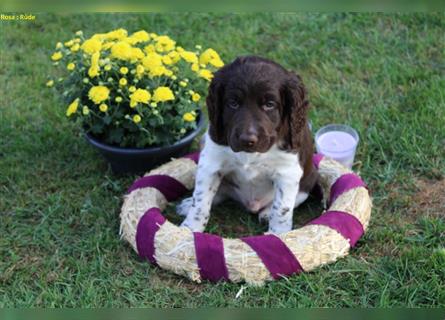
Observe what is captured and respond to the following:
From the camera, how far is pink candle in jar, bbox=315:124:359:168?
17.9 ft

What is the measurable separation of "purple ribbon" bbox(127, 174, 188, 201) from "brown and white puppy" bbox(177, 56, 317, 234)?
0.42ft

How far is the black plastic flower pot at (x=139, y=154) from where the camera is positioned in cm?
528

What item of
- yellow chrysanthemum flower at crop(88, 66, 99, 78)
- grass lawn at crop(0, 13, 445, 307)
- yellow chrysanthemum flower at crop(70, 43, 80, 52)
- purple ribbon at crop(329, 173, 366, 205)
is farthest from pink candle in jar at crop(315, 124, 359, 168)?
yellow chrysanthemum flower at crop(70, 43, 80, 52)

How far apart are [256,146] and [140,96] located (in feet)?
3.82

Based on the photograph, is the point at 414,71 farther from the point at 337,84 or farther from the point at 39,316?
the point at 39,316

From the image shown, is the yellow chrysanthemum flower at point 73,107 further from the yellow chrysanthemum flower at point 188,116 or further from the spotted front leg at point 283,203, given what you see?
the spotted front leg at point 283,203

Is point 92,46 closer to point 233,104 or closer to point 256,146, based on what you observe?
point 233,104

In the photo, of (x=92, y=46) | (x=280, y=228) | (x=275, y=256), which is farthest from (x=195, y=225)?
(x=92, y=46)

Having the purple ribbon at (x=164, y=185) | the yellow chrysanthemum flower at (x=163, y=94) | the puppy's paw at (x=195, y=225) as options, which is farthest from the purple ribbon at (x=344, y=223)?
the yellow chrysanthemum flower at (x=163, y=94)

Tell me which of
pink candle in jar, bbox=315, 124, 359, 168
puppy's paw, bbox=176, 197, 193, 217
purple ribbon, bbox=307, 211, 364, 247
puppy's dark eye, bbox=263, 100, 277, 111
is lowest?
puppy's paw, bbox=176, 197, 193, 217

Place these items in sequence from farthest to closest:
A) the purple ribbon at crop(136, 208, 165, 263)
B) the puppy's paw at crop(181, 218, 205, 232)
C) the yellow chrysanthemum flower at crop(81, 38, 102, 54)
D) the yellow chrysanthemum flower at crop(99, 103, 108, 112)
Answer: the yellow chrysanthemum flower at crop(81, 38, 102, 54) → the yellow chrysanthemum flower at crop(99, 103, 108, 112) → the puppy's paw at crop(181, 218, 205, 232) → the purple ribbon at crop(136, 208, 165, 263)

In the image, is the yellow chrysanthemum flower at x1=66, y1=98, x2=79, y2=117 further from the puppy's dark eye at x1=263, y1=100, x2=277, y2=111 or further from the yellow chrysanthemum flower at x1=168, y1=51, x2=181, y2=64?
the puppy's dark eye at x1=263, y1=100, x2=277, y2=111

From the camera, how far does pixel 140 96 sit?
16.2 feet

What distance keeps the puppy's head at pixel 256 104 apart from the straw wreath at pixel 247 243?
594 millimetres
